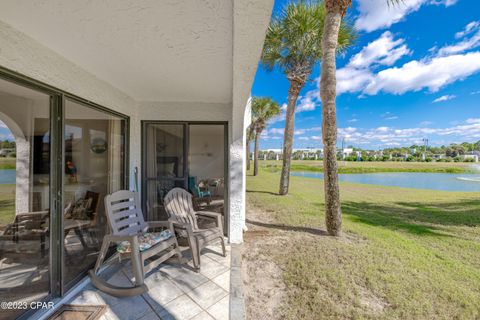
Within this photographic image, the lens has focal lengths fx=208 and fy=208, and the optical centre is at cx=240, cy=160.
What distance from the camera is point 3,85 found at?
70.8 inches

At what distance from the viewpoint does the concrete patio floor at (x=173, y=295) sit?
2.11 m

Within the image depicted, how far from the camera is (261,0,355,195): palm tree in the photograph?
6.95m

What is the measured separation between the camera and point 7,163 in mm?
1945

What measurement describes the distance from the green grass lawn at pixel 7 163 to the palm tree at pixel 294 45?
7.90 metres

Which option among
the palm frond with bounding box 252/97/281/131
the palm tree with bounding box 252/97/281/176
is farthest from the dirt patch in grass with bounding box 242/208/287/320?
the palm frond with bounding box 252/97/281/131

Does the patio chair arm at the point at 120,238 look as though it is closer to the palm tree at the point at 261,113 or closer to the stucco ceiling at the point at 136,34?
the stucco ceiling at the point at 136,34

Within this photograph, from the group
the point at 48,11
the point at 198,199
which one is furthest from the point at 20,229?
the point at 198,199

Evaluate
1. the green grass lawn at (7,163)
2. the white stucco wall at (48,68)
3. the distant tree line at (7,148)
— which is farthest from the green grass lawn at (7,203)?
the white stucco wall at (48,68)

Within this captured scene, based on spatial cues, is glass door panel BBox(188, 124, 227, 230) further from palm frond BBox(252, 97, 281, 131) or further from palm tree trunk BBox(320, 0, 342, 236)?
palm frond BBox(252, 97, 281, 131)

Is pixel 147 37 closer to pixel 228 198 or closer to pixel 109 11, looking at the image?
pixel 109 11

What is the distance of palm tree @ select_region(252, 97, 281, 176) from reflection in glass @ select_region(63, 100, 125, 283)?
15308 millimetres

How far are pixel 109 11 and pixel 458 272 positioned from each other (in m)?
5.29

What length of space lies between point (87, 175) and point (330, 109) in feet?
14.0

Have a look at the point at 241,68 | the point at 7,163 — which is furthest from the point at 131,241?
the point at 241,68
